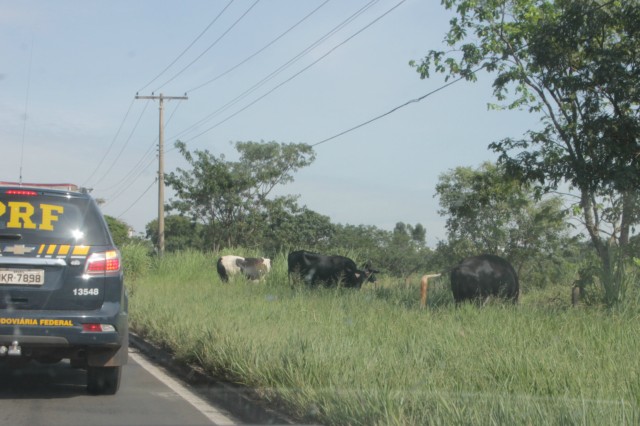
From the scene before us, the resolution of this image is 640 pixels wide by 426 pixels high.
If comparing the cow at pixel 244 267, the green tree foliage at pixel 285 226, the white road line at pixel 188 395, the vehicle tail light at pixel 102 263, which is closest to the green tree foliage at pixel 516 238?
the cow at pixel 244 267

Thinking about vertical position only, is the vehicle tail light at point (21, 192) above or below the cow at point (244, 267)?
above

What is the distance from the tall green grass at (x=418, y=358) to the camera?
573 centimetres

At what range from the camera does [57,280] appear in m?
7.29

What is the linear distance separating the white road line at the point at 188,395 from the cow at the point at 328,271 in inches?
380

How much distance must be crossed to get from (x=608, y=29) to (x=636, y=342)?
8630mm

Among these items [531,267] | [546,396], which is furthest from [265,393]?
[531,267]

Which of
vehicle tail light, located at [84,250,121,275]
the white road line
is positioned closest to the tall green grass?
the white road line

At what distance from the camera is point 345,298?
575 inches

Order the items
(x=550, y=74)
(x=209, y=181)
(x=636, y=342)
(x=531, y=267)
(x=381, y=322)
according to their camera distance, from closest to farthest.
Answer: (x=636, y=342) < (x=381, y=322) < (x=550, y=74) < (x=531, y=267) < (x=209, y=181)

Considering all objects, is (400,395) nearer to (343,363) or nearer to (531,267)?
(343,363)

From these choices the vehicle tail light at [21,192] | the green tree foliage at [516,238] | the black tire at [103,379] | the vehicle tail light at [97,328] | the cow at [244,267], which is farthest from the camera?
the green tree foliage at [516,238]

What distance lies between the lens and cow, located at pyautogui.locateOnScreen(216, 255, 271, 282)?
78.6 ft

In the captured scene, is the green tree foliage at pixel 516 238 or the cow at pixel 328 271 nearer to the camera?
the cow at pixel 328 271

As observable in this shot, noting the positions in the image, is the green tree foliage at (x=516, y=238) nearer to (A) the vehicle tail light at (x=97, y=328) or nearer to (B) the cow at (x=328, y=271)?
(B) the cow at (x=328, y=271)
